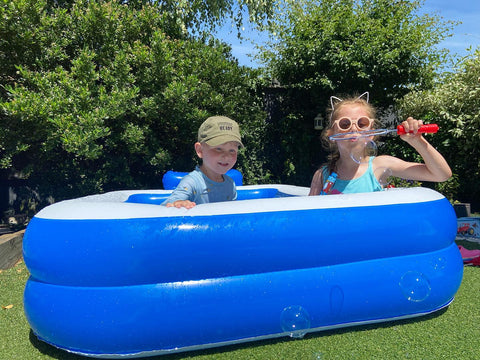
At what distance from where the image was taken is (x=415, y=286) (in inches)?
87.2

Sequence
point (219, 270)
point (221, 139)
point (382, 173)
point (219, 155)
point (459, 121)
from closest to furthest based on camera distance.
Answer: point (219, 270) < point (221, 139) < point (219, 155) < point (382, 173) < point (459, 121)

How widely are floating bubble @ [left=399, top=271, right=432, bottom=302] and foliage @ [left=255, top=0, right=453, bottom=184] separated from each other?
199 inches

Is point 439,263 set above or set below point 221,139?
below

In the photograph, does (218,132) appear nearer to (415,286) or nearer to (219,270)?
(219,270)

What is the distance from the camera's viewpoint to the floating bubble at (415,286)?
2.19m

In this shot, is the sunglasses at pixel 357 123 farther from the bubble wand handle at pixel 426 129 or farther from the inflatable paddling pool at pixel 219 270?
the inflatable paddling pool at pixel 219 270

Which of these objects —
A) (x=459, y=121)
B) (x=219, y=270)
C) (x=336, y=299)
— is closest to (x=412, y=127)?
(x=336, y=299)

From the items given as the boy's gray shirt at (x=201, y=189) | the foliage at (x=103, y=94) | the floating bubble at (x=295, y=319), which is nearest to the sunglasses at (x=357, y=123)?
the boy's gray shirt at (x=201, y=189)

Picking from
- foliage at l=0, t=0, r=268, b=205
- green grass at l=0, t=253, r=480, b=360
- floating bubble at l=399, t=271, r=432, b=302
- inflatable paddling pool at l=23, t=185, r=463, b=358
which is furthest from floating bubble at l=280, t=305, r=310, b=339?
foliage at l=0, t=0, r=268, b=205

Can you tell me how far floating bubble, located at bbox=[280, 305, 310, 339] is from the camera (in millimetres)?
2025

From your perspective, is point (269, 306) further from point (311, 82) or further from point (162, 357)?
point (311, 82)

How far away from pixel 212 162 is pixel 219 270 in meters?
0.84

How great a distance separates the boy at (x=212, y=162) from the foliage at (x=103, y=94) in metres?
2.54

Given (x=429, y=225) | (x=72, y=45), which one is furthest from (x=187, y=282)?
(x=72, y=45)
